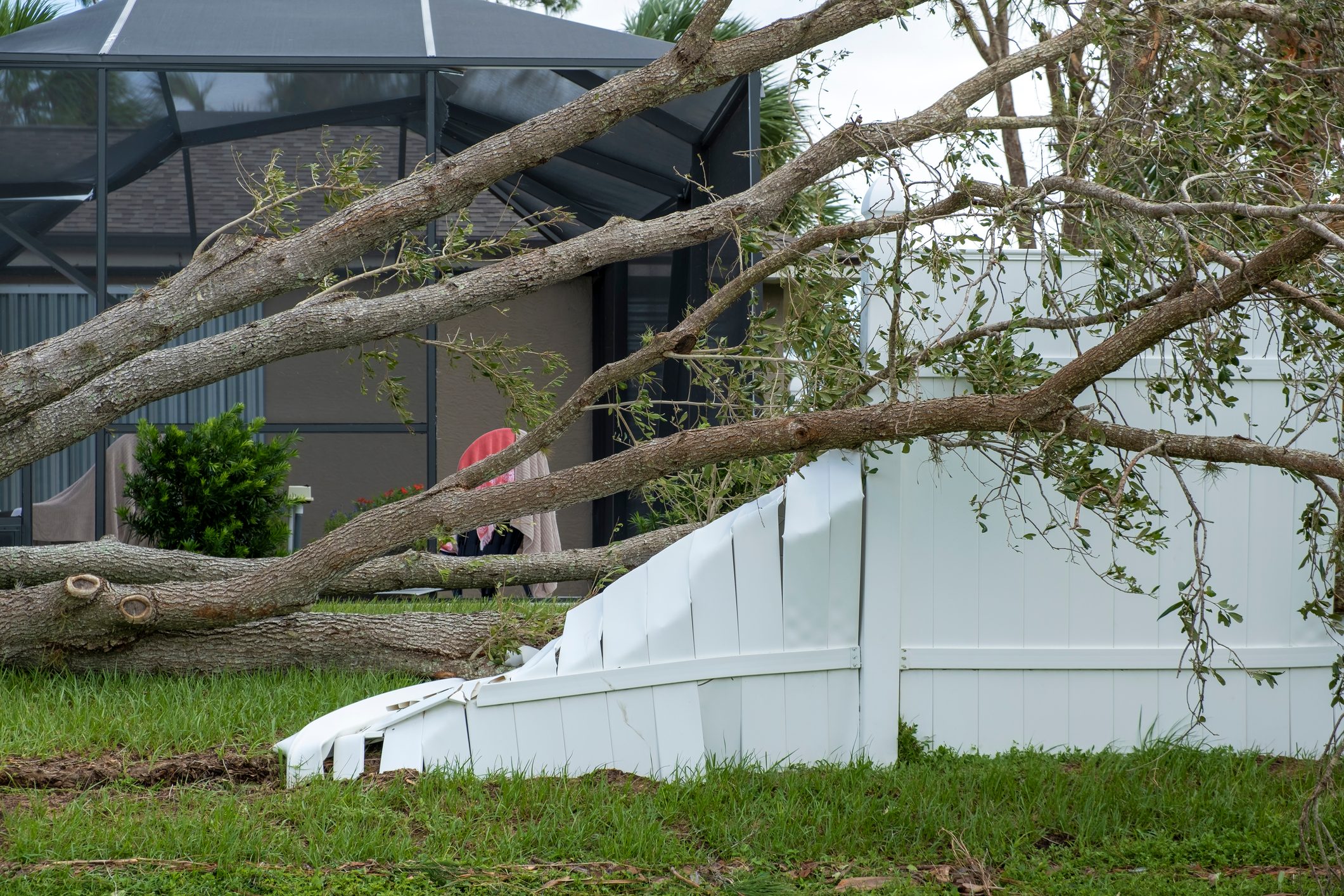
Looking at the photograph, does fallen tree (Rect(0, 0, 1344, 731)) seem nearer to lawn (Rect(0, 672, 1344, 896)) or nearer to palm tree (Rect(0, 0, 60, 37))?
lawn (Rect(0, 672, 1344, 896))

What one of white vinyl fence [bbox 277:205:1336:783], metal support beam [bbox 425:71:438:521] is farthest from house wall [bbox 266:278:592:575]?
white vinyl fence [bbox 277:205:1336:783]

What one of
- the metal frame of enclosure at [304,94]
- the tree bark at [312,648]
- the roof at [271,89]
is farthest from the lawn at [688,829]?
the roof at [271,89]

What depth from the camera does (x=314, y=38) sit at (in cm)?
835

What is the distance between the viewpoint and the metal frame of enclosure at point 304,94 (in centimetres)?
794

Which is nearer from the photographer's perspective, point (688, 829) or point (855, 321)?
A: point (688, 829)

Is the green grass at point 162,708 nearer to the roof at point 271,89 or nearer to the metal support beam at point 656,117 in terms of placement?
the roof at point 271,89

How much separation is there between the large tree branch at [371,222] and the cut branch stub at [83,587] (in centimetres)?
67

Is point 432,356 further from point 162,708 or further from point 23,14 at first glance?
point 23,14

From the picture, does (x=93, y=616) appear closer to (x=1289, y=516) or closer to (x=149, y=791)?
(x=149, y=791)

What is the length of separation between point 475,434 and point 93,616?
786 cm

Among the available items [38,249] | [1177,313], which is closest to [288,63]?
[38,249]

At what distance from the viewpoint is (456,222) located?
5070mm

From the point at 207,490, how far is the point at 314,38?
12.1 feet

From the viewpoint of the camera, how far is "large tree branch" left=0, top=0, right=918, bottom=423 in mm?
4203
